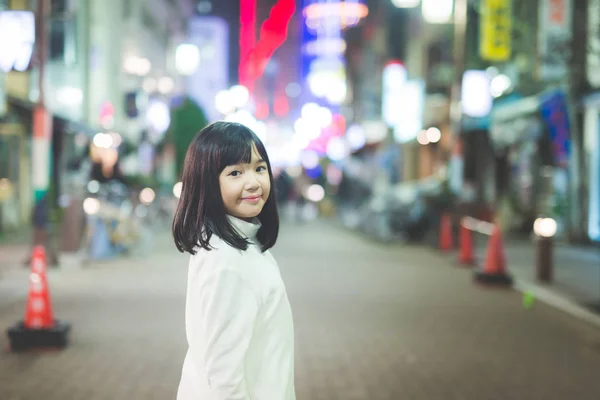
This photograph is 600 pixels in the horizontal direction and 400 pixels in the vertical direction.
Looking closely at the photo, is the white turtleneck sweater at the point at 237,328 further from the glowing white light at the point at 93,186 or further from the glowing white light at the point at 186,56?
the glowing white light at the point at 186,56

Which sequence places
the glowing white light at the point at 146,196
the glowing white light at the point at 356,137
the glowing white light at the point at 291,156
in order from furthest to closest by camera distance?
the glowing white light at the point at 291,156 < the glowing white light at the point at 356,137 < the glowing white light at the point at 146,196

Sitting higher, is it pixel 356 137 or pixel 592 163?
pixel 356 137

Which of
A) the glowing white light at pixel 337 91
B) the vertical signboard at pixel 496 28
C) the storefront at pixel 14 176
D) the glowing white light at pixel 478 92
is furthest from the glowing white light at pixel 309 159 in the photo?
the vertical signboard at pixel 496 28

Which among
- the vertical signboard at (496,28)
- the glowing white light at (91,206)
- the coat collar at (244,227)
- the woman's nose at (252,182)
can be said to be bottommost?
the glowing white light at (91,206)

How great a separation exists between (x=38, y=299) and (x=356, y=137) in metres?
48.3

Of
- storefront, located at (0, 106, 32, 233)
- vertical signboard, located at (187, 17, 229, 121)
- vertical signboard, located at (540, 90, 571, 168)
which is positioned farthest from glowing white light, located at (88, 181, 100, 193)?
vertical signboard, located at (187, 17, 229, 121)

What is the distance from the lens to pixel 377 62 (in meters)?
49.7

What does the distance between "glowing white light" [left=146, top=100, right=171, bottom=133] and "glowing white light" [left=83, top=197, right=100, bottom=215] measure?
23760 mm

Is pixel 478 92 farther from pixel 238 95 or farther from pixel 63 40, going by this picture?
pixel 238 95

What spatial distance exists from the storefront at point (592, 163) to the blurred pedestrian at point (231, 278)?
18.3 metres

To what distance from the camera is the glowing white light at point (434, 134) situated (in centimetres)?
3244

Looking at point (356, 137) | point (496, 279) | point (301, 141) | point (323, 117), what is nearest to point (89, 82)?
point (356, 137)

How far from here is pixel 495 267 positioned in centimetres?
1190

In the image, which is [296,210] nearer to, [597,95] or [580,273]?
[597,95]
